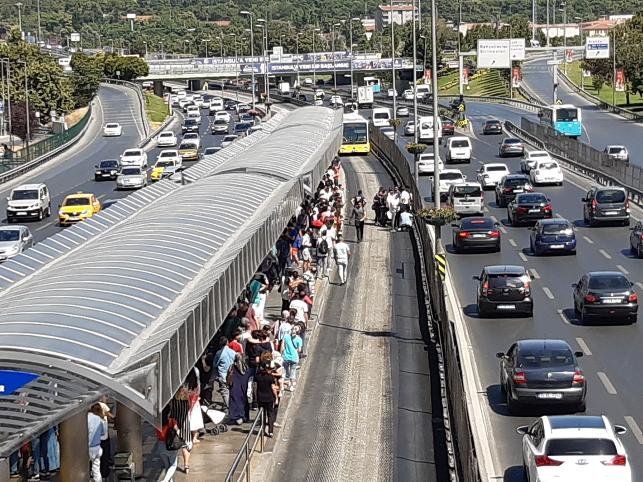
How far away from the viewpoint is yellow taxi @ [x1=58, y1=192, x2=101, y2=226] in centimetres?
5459

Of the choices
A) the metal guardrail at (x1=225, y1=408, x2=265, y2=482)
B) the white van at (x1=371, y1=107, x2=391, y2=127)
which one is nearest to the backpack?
the metal guardrail at (x1=225, y1=408, x2=265, y2=482)

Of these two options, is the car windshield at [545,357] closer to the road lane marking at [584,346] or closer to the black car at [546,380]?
the black car at [546,380]

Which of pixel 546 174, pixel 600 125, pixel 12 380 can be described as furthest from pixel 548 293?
pixel 600 125

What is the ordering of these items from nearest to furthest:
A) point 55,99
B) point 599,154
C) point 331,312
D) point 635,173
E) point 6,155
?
point 331,312, point 635,173, point 599,154, point 6,155, point 55,99

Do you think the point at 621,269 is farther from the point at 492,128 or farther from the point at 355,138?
the point at 492,128

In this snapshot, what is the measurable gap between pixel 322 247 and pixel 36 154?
55.3m

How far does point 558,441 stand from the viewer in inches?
738

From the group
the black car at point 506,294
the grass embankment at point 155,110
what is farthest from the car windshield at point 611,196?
the grass embankment at point 155,110

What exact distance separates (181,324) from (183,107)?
5172 inches

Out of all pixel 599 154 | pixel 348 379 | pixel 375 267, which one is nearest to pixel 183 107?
pixel 599 154

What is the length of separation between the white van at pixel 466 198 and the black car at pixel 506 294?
1842 centimetres

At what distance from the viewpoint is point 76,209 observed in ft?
180

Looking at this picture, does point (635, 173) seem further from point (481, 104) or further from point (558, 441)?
point (481, 104)

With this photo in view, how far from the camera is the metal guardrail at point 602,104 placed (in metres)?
117
